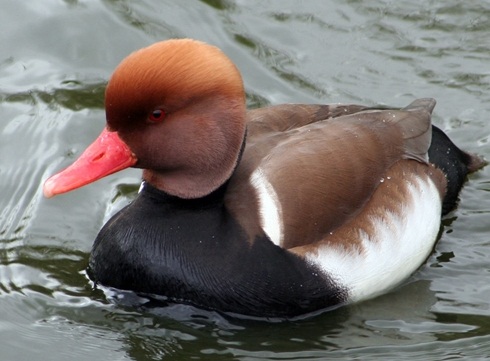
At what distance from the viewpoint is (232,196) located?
5637 mm

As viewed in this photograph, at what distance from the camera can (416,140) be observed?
6.29 m

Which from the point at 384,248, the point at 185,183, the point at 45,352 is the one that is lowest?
the point at 45,352

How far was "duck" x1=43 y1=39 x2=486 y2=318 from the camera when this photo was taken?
209 inches

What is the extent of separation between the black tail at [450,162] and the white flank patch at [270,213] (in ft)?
4.48

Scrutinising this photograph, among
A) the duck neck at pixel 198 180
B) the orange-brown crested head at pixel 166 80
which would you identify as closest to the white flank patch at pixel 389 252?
the duck neck at pixel 198 180

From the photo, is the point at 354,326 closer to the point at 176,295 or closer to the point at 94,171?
the point at 176,295

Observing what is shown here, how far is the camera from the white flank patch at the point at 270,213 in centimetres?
551

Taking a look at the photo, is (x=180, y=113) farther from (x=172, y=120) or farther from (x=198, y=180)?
(x=198, y=180)

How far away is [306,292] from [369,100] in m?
2.47

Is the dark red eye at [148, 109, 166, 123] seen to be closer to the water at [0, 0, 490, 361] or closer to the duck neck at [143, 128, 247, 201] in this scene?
the duck neck at [143, 128, 247, 201]

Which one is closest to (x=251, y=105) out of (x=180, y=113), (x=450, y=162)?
(x=450, y=162)

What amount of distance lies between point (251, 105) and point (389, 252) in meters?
2.06

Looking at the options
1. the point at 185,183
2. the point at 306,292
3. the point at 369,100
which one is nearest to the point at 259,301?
the point at 306,292

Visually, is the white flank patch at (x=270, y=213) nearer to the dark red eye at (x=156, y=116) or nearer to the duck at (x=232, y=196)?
the duck at (x=232, y=196)
